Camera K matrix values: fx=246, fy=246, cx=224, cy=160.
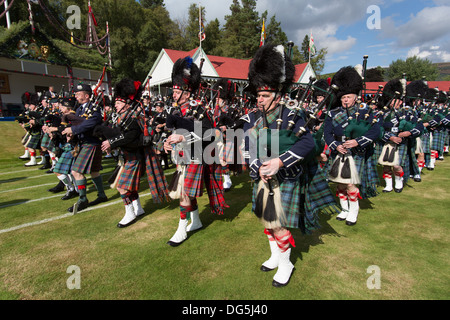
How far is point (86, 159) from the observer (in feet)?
16.2

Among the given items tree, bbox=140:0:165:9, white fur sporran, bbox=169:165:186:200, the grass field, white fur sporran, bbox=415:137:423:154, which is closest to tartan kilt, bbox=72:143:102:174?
the grass field

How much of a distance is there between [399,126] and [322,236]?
3.87 m

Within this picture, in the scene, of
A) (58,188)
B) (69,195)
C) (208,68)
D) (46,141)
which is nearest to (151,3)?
(208,68)

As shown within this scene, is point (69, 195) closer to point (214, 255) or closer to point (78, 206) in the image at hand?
point (78, 206)

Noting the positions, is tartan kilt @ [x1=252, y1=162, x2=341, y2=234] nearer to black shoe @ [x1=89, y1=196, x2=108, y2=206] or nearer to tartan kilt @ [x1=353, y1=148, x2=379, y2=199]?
tartan kilt @ [x1=353, y1=148, x2=379, y2=199]

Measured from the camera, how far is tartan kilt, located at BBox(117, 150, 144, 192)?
4.18 metres

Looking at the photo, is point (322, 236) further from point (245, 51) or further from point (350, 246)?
point (245, 51)

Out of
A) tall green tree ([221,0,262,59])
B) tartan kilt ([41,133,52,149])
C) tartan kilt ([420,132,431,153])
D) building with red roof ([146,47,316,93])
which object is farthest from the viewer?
tall green tree ([221,0,262,59])

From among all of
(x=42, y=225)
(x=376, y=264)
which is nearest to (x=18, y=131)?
(x=42, y=225)

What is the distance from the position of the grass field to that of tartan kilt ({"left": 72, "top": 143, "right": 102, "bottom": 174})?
2.79 ft

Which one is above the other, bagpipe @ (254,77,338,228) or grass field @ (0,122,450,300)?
bagpipe @ (254,77,338,228)

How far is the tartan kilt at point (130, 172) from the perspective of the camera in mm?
4184

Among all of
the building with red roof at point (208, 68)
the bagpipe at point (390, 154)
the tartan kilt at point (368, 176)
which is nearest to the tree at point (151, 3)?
the building with red roof at point (208, 68)

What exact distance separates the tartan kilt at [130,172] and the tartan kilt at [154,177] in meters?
0.15
